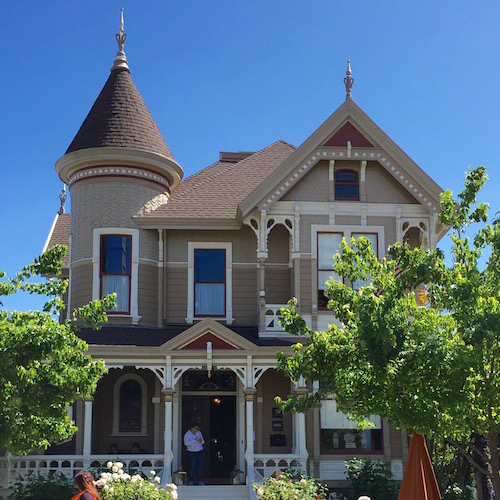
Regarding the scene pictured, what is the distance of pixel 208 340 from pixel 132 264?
3.88m

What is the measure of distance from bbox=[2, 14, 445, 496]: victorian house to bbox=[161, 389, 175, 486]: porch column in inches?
4.2

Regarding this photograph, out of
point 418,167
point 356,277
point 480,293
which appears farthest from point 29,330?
point 418,167

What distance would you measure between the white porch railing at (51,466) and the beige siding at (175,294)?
4.48 metres

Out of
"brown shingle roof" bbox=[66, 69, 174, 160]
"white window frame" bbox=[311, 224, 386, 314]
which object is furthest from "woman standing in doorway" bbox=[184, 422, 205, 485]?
"brown shingle roof" bbox=[66, 69, 174, 160]

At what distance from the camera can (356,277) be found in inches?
571

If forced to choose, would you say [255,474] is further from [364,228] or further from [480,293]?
[480,293]

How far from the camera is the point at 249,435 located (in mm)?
20391

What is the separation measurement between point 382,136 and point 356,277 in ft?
29.8

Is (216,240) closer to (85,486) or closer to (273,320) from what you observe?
(273,320)

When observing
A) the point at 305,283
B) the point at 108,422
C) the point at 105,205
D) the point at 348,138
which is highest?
the point at 348,138

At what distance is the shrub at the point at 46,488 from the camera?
737 inches

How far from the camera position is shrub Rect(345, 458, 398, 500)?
65.1ft

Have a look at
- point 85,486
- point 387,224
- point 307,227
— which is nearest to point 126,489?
point 85,486

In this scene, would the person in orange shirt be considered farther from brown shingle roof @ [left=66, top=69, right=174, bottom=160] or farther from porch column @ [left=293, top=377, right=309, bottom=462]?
brown shingle roof @ [left=66, top=69, right=174, bottom=160]
